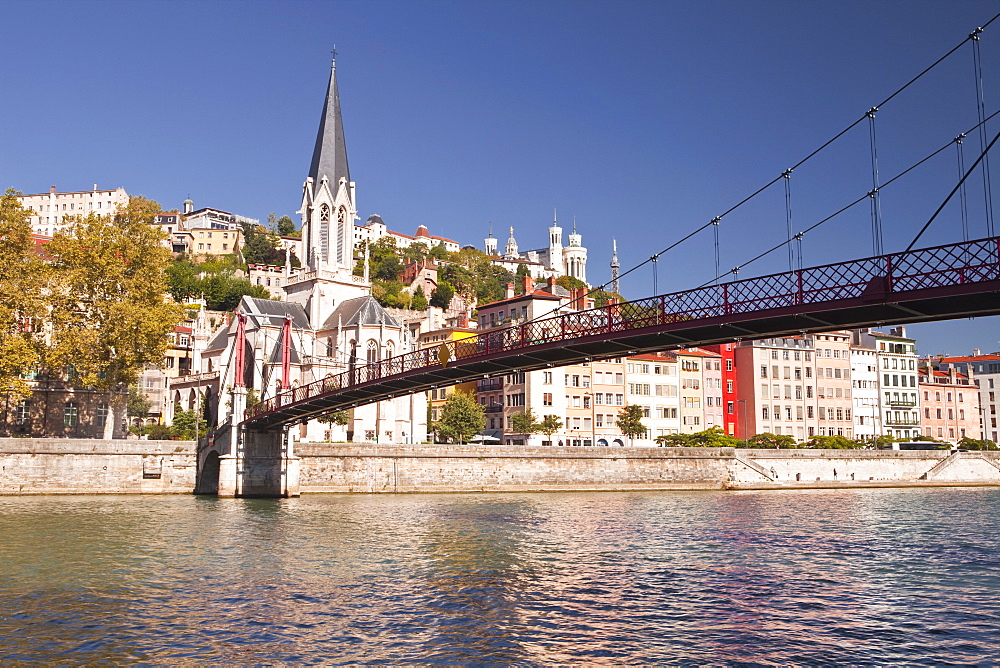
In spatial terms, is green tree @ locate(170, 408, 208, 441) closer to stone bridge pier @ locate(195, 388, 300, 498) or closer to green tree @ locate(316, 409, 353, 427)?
green tree @ locate(316, 409, 353, 427)

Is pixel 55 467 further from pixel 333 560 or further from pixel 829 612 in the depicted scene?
pixel 829 612

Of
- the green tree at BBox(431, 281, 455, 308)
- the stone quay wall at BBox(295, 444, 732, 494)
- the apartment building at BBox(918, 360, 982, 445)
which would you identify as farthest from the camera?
the green tree at BBox(431, 281, 455, 308)

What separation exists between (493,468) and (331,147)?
43.5 m

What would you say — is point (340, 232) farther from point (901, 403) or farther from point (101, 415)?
point (901, 403)

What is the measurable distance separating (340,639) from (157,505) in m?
28.6

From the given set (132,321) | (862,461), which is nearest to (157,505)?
(132,321)

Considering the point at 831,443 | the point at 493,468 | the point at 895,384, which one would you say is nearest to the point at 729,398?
the point at 831,443

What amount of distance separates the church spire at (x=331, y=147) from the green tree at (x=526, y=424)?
28845 millimetres

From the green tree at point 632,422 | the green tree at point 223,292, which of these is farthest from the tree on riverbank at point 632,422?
the green tree at point 223,292

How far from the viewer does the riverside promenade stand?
155 ft

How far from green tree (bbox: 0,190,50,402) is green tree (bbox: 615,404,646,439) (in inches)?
1659

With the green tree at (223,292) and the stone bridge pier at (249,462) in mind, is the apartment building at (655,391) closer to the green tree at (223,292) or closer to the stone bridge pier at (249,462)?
the stone bridge pier at (249,462)

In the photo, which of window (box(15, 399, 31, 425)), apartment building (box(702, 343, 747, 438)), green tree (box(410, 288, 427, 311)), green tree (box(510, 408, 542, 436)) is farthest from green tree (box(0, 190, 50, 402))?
green tree (box(410, 288, 427, 311))

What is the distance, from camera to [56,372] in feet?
177
